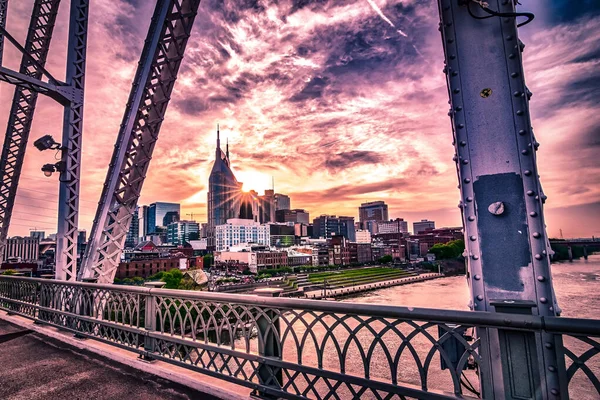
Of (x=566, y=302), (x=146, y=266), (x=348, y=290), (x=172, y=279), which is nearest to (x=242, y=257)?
(x=146, y=266)

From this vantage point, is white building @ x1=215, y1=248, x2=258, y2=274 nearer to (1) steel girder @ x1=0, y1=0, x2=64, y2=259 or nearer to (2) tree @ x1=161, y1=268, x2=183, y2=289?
(2) tree @ x1=161, y1=268, x2=183, y2=289

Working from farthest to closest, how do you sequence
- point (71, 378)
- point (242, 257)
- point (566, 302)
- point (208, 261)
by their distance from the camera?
point (208, 261) < point (242, 257) < point (566, 302) < point (71, 378)

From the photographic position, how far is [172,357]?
480 cm

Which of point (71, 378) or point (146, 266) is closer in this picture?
point (71, 378)

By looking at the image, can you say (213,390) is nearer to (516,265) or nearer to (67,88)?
(516,265)

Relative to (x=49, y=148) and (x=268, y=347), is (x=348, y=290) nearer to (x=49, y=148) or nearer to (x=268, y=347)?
(x=49, y=148)

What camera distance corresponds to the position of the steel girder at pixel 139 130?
7.00 metres

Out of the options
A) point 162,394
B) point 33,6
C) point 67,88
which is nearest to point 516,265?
point 162,394

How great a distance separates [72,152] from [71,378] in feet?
19.0

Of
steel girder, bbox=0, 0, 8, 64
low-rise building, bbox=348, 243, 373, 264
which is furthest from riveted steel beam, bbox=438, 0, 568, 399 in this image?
low-rise building, bbox=348, 243, 373, 264

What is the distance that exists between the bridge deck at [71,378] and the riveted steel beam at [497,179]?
3.29 metres

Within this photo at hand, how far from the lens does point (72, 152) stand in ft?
27.2

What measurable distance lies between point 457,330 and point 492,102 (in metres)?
1.97

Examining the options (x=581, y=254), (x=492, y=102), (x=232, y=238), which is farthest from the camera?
(x=581, y=254)
